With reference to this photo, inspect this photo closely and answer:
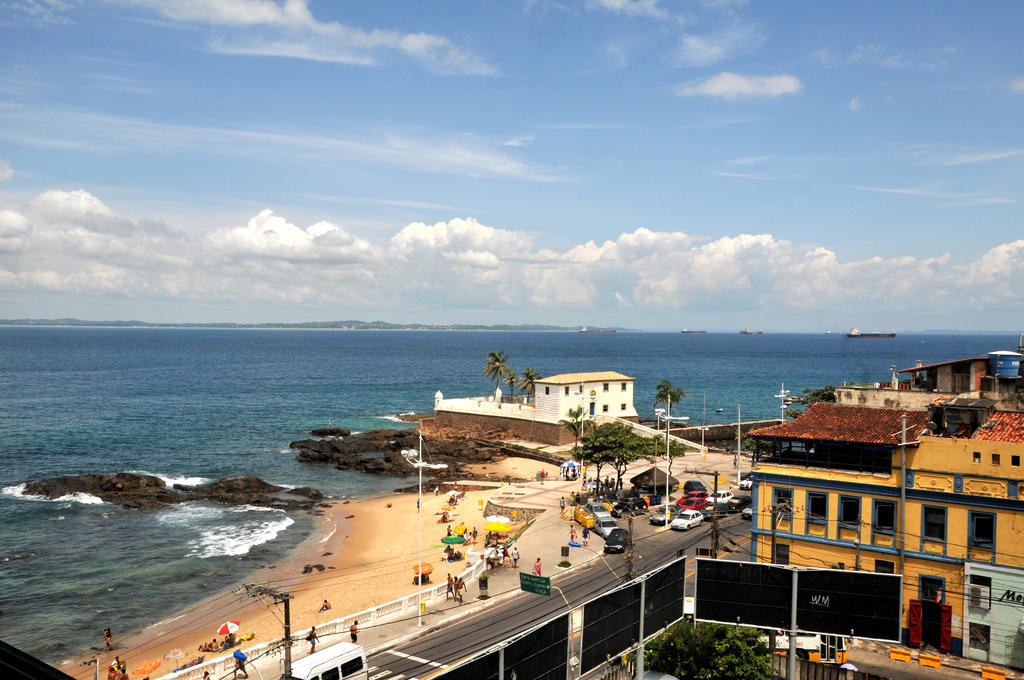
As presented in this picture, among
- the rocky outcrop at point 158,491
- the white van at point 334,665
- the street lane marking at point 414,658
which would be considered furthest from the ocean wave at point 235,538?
the white van at point 334,665

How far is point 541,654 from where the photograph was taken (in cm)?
1784

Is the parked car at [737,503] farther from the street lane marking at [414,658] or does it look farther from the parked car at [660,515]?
the street lane marking at [414,658]

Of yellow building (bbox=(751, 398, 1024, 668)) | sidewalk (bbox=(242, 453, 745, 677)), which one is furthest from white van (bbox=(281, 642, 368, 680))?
yellow building (bbox=(751, 398, 1024, 668))

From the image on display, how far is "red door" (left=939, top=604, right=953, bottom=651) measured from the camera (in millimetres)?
29906

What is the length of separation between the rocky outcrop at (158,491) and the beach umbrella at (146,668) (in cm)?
3171

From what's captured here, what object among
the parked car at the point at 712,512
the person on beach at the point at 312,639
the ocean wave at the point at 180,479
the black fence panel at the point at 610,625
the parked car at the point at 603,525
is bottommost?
the ocean wave at the point at 180,479

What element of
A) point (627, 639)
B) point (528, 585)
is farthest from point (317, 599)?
point (627, 639)

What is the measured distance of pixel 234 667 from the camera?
31.7 meters

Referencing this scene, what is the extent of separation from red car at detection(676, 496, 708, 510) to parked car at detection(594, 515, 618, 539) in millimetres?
7581

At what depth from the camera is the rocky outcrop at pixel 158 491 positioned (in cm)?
6669

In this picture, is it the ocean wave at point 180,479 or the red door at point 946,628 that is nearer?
the red door at point 946,628

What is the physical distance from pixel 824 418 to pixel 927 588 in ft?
29.1

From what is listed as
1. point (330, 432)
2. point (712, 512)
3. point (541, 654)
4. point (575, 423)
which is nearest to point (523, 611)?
point (541, 654)

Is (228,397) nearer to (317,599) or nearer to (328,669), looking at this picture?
(317,599)
